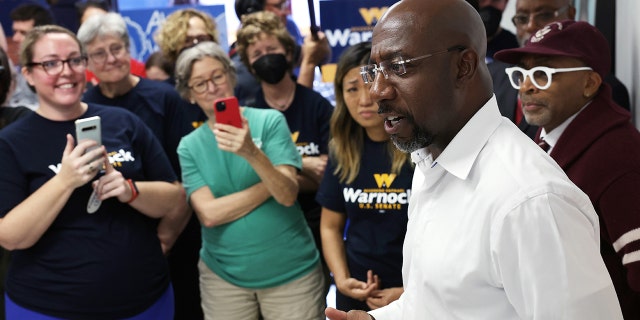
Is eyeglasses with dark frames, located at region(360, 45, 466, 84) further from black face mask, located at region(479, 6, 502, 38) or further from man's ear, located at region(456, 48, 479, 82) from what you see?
black face mask, located at region(479, 6, 502, 38)

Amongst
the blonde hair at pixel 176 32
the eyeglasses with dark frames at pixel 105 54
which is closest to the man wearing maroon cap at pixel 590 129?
the eyeglasses with dark frames at pixel 105 54

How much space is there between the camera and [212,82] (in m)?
3.13

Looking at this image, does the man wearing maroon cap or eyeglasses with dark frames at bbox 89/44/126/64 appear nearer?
the man wearing maroon cap

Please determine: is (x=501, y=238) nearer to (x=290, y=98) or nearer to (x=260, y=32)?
(x=290, y=98)

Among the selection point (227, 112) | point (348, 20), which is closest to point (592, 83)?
point (227, 112)

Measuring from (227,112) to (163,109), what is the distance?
73 centimetres

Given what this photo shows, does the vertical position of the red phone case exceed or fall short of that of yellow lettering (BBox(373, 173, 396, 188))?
it exceeds it

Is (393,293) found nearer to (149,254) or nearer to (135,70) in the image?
(149,254)

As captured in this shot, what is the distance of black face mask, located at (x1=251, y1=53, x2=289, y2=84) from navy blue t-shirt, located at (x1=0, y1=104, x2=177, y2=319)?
921 millimetres

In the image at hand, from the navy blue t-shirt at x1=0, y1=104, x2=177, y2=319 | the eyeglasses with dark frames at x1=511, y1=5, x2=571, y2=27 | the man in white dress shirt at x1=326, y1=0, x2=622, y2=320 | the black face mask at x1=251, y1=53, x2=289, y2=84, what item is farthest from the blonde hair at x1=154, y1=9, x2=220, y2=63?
the man in white dress shirt at x1=326, y1=0, x2=622, y2=320

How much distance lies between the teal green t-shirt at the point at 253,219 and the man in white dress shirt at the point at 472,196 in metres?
1.53

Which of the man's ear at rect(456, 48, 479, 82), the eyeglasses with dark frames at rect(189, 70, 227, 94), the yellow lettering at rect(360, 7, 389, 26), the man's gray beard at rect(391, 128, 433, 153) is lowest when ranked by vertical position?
the eyeglasses with dark frames at rect(189, 70, 227, 94)

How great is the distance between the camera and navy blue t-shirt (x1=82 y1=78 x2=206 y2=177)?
3.48m

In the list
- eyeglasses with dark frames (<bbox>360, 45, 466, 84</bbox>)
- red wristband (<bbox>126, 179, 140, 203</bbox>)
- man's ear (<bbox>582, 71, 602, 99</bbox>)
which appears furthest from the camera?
red wristband (<bbox>126, 179, 140, 203</bbox>)
